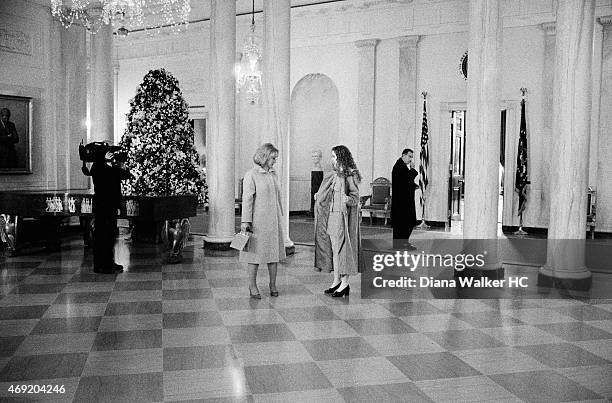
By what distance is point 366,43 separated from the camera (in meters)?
15.2

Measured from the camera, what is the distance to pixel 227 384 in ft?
13.5

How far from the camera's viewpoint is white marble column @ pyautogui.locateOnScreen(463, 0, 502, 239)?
299 inches

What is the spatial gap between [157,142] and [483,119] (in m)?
5.63

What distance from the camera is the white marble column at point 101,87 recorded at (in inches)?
488

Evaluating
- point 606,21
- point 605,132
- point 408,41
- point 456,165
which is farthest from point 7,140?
point 606,21

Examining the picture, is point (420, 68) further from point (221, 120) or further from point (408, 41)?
point (221, 120)

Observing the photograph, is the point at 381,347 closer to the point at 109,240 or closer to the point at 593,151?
the point at 109,240

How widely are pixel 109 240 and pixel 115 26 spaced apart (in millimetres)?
9541

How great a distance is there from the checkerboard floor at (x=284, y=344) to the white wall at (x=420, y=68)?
708 cm

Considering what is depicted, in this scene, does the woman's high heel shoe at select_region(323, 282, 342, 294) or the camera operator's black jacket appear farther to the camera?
the camera operator's black jacket

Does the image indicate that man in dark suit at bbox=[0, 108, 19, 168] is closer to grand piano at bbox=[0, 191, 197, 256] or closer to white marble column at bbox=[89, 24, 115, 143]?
grand piano at bbox=[0, 191, 197, 256]

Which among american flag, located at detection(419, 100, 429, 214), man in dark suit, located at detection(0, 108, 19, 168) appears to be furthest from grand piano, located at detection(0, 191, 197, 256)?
american flag, located at detection(419, 100, 429, 214)

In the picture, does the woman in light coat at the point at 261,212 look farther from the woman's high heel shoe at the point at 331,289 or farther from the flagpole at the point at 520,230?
the flagpole at the point at 520,230

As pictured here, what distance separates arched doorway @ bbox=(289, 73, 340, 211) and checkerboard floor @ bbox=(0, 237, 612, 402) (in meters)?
9.23
